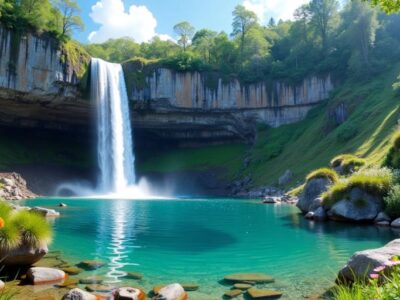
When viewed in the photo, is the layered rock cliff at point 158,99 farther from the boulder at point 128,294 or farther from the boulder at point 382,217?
the boulder at point 128,294

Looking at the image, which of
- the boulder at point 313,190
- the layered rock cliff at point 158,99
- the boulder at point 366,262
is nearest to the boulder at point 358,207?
the boulder at point 313,190

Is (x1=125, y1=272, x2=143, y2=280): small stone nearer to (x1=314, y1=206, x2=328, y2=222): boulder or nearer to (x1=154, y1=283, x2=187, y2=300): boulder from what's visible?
(x1=154, y1=283, x2=187, y2=300): boulder

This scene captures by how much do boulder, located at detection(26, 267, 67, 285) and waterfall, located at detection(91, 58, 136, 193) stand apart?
45.7 m

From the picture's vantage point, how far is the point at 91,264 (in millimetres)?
11766

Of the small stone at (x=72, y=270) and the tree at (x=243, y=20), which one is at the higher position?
the tree at (x=243, y=20)

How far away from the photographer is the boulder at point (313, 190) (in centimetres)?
2623

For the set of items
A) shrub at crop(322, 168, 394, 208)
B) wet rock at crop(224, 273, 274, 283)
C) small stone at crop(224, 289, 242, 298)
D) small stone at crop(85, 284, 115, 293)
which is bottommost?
small stone at crop(224, 289, 242, 298)

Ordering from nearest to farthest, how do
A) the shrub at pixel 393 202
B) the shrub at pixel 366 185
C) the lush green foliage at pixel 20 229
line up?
the lush green foliage at pixel 20 229
the shrub at pixel 393 202
the shrub at pixel 366 185

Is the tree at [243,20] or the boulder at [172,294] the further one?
the tree at [243,20]

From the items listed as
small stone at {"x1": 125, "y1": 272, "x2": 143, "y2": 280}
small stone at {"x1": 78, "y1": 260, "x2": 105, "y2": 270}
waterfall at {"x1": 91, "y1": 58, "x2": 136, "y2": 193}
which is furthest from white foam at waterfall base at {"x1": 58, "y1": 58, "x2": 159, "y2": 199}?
small stone at {"x1": 125, "y1": 272, "x2": 143, "y2": 280}

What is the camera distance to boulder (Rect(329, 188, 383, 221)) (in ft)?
69.1

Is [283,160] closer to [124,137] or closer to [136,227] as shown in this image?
[124,137]

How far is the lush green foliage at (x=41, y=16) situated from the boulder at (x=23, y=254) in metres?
46.0

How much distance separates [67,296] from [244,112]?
212 feet
